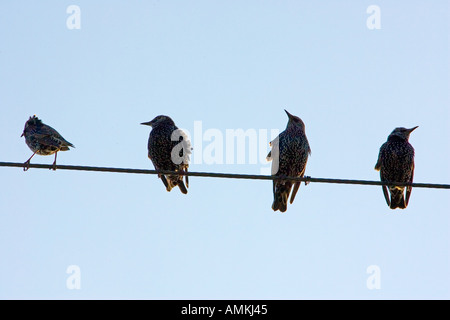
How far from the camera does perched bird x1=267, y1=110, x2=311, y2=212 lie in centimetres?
881

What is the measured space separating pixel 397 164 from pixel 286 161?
141 cm

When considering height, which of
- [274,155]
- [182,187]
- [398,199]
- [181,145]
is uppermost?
[181,145]

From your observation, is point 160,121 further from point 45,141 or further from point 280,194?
point 280,194

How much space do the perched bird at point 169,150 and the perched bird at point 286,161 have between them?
1096mm

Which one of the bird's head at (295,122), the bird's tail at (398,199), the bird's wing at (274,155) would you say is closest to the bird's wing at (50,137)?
the bird's wing at (274,155)

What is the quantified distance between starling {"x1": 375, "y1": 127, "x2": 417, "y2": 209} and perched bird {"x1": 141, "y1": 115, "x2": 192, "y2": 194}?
247 centimetres

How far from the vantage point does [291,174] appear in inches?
347

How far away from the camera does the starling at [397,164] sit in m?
8.96

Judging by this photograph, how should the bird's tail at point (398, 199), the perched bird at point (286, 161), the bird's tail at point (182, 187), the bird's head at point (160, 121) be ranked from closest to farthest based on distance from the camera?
the perched bird at point (286, 161) → the bird's tail at point (398, 199) → the bird's tail at point (182, 187) → the bird's head at point (160, 121)

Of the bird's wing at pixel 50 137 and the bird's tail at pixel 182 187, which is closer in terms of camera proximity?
the bird's wing at pixel 50 137

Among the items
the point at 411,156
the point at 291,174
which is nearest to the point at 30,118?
the point at 291,174

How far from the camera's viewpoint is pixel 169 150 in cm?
907

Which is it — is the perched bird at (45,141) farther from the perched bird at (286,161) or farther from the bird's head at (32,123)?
the perched bird at (286,161)

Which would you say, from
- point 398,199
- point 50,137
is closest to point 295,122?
point 398,199
